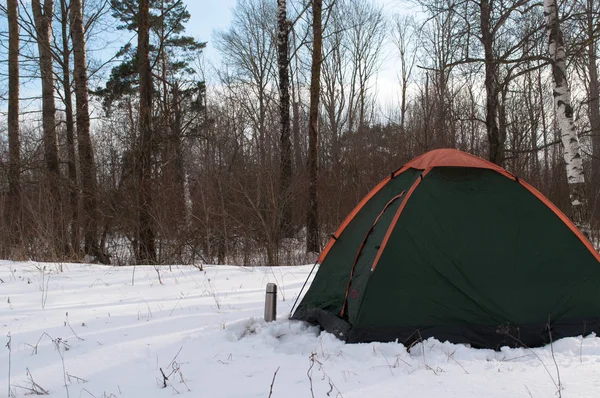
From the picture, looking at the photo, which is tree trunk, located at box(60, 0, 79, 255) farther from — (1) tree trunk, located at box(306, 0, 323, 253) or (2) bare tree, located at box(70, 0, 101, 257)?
(1) tree trunk, located at box(306, 0, 323, 253)

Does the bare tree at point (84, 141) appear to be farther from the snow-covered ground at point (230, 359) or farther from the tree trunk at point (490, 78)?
the tree trunk at point (490, 78)

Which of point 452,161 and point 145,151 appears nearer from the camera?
point 452,161

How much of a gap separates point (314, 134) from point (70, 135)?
7425 mm

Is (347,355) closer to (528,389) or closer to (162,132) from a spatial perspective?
(528,389)

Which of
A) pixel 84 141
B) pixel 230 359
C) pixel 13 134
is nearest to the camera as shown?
pixel 230 359

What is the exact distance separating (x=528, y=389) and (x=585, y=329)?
1.59m

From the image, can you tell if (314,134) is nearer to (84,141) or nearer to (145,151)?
(145,151)

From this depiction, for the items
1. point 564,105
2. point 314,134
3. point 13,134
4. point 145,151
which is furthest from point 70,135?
point 564,105

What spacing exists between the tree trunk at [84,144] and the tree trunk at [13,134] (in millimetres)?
1456

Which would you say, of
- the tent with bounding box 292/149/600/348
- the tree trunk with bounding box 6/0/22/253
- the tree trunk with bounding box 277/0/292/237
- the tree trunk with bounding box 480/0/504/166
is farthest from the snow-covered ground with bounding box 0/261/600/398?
the tree trunk with bounding box 480/0/504/166

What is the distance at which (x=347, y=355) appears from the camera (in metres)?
3.35

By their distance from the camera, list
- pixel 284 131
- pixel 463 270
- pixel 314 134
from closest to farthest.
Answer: pixel 463 270, pixel 314 134, pixel 284 131

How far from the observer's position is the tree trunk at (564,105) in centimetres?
768

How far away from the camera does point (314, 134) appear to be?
10.9 m
